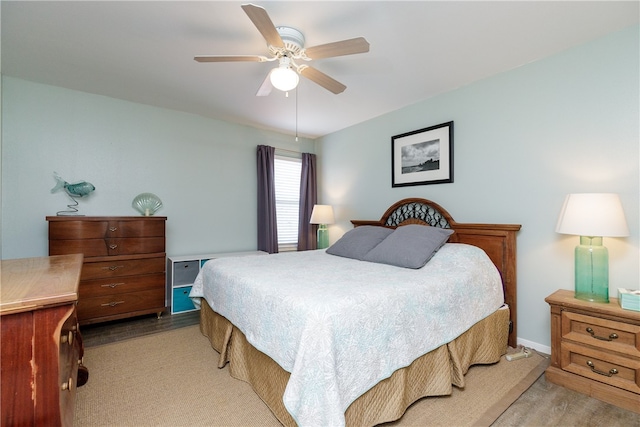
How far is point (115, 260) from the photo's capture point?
3043 millimetres

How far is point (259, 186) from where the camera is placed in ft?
14.3

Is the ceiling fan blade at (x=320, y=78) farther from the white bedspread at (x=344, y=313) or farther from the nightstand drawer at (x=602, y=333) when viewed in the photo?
the nightstand drawer at (x=602, y=333)

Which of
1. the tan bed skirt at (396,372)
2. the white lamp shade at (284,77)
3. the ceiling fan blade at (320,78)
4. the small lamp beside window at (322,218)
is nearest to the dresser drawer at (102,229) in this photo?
the tan bed skirt at (396,372)

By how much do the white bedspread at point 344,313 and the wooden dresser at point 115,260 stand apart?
1.19m

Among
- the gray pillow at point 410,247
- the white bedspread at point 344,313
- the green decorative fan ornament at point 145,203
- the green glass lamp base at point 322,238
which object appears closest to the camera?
the white bedspread at point 344,313

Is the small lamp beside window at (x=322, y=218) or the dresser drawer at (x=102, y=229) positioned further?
the small lamp beside window at (x=322, y=218)

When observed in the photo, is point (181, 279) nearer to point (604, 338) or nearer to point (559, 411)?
point (559, 411)

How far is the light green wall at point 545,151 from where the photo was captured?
81.4 inches

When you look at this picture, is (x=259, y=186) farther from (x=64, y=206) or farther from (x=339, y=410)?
(x=339, y=410)

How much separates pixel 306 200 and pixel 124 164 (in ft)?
8.29

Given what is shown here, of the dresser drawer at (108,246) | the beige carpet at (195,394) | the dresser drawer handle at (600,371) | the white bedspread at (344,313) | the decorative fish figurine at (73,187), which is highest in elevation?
the decorative fish figurine at (73,187)

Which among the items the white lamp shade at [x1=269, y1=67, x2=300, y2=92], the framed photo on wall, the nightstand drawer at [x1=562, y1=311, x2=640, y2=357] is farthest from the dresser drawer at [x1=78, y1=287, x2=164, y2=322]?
the nightstand drawer at [x1=562, y1=311, x2=640, y2=357]

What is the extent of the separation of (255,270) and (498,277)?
2.00 m

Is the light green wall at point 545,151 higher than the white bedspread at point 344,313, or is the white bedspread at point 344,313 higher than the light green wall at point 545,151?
the light green wall at point 545,151
